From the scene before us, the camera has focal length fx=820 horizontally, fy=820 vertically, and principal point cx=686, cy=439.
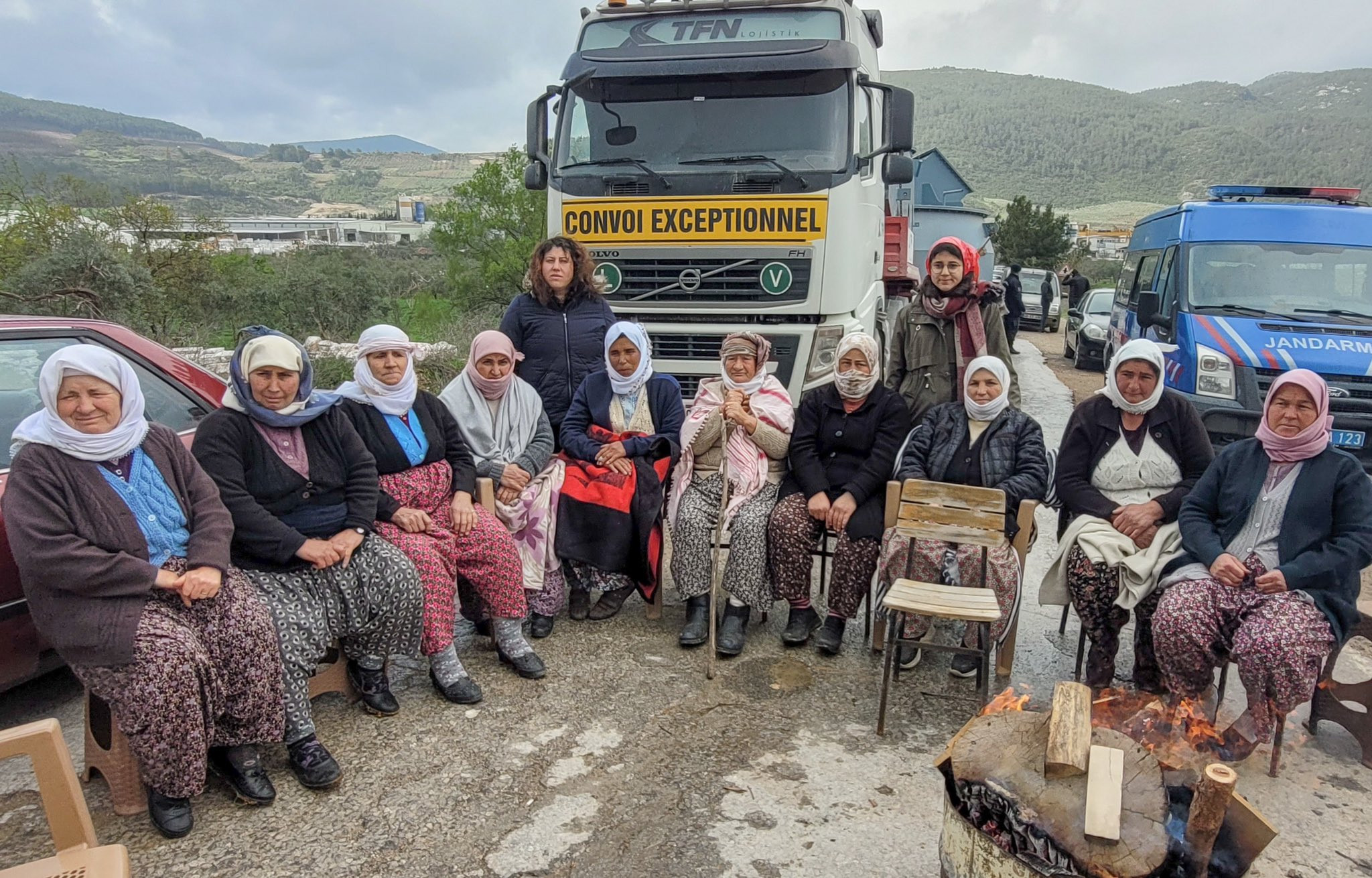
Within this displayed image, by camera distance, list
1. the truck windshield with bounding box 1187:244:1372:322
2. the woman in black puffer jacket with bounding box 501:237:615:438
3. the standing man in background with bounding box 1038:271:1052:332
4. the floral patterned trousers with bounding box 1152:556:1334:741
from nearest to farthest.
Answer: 1. the floral patterned trousers with bounding box 1152:556:1334:741
2. the woman in black puffer jacket with bounding box 501:237:615:438
3. the truck windshield with bounding box 1187:244:1372:322
4. the standing man in background with bounding box 1038:271:1052:332

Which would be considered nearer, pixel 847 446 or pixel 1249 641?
pixel 1249 641

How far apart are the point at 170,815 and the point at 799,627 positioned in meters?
2.64

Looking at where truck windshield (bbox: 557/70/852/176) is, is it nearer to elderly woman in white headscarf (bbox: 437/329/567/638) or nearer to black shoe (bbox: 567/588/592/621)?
elderly woman in white headscarf (bbox: 437/329/567/638)

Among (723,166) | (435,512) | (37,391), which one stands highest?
(723,166)

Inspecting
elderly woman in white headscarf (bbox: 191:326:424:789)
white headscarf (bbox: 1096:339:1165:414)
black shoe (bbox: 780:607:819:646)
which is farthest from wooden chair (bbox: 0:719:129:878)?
white headscarf (bbox: 1096:339:1165:414)

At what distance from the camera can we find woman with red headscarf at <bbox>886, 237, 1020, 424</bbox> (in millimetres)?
4371

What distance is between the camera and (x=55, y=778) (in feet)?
6.40

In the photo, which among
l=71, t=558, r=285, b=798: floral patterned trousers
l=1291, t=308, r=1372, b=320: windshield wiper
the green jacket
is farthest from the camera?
l=1291, t=308, r=1372, b=320: windshield wiper

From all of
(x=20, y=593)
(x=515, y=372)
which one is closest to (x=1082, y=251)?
(x=515, y=372)

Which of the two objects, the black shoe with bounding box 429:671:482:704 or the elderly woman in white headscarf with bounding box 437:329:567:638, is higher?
the elderly woman in white headscarf with bounding box 437:329:567:638

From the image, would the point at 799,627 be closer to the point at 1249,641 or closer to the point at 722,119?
the point at 1249,641

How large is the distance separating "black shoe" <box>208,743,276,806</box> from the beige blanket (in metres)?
3.17

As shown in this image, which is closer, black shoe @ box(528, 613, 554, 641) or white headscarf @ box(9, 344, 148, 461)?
white headscarf @ box(9, 344, 148, 461)

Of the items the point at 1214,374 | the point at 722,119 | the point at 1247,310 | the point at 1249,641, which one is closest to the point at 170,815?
the point at 1249,641
